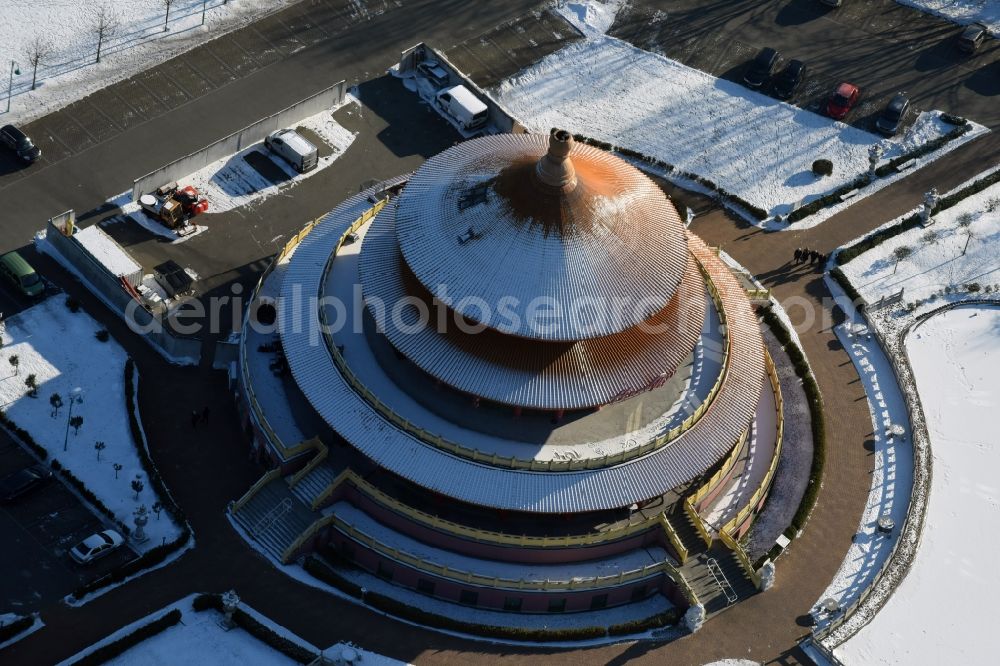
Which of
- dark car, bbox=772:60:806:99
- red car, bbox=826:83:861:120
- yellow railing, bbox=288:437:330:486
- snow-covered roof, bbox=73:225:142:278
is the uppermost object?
snow-covered roof, bbox=73:225:142:278

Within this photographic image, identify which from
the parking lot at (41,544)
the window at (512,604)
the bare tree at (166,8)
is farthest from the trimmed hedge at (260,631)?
the bare tree at (166,8)

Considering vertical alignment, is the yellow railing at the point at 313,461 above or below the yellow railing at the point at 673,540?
above

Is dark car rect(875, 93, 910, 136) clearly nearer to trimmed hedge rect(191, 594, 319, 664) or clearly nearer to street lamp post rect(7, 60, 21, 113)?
trimmed hedge rect(191, 594, 319, 664)

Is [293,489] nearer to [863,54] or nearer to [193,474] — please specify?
[193,474]

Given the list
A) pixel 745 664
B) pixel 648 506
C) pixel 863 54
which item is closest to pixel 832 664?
pixel 745 664

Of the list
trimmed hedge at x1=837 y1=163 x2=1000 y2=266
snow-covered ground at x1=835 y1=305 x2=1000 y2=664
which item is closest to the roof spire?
snow-covered ground at x1=835 y1=305 x2=1000 y2=664

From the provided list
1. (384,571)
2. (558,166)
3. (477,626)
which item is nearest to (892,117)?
(558,166)

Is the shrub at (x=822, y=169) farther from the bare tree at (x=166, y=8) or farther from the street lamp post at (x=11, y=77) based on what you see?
the street lamp post at (x=11, y=77)
